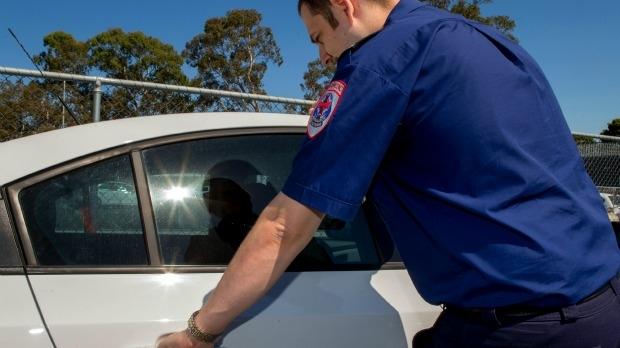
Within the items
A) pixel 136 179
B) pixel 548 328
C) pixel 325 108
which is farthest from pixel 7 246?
pixel 548 328

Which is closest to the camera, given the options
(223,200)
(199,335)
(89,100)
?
Answer: (199,335)

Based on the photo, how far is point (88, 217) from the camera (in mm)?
1589

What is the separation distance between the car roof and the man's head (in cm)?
54

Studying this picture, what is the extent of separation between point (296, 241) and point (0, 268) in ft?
2.68

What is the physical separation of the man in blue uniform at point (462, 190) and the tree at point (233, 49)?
2434 cm

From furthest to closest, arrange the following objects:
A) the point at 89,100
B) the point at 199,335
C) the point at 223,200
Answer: the point at 89,100
the point at 223,200
the point at 199,335

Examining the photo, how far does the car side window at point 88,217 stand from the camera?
151cm

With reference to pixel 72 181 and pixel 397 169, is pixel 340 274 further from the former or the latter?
pixel 72 181

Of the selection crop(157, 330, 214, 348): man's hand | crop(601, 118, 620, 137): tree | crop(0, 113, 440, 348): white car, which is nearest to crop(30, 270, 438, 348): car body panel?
crop(0, 113, 440, 348): white car

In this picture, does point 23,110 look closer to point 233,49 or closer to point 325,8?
point 325,8

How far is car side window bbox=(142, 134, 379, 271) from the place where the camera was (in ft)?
5.39

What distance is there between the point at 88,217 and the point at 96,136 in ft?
0.81

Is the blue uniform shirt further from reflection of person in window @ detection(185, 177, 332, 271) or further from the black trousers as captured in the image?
reflection of person in window @ detection(185, 177, 332, 271)

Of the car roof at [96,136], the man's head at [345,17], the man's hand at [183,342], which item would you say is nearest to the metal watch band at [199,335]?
the man's hand at [183,342]
